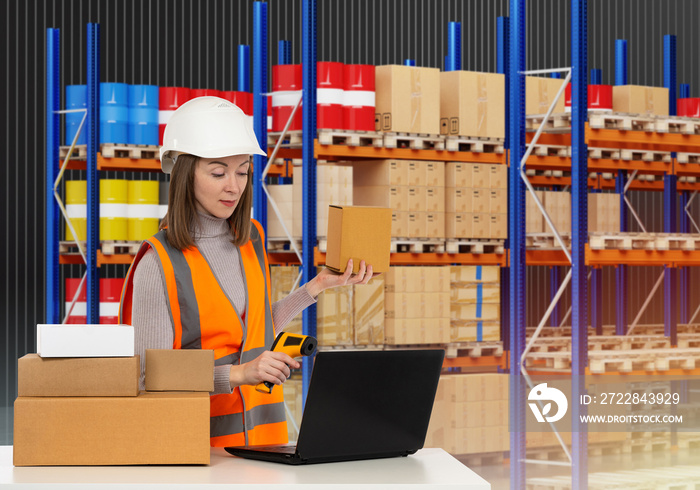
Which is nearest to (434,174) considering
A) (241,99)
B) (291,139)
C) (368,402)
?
(291,139)

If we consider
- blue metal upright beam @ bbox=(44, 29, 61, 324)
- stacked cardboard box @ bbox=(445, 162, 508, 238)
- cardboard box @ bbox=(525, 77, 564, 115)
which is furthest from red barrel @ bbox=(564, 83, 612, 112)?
blue metal upright beam @ bbox=(44, 29, 61, 324)

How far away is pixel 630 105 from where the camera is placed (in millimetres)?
10664

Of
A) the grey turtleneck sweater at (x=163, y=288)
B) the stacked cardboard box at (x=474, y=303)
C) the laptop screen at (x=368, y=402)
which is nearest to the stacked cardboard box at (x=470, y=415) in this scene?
the stacked cardboard box at (x=474, y=303)

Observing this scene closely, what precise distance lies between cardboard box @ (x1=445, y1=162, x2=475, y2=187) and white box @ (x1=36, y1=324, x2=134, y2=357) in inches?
278

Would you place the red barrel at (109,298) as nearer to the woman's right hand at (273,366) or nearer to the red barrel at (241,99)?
the red barrel at (241,99)

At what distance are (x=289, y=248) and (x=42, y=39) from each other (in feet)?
22.8

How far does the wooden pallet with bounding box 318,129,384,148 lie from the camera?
28.2 ft

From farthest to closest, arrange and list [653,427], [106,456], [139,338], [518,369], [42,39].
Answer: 1. [42,39]
2. [518,369]
3. [653,427]
4. [139,338]
5. [106,456]

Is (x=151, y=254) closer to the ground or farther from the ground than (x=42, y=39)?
closer to the ground

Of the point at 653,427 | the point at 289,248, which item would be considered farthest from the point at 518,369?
the point at 289,248

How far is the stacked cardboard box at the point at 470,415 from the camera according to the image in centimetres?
759

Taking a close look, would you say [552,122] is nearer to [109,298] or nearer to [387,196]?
[387,196]

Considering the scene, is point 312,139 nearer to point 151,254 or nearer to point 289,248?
point 289,248

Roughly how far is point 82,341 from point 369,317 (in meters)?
6.60
